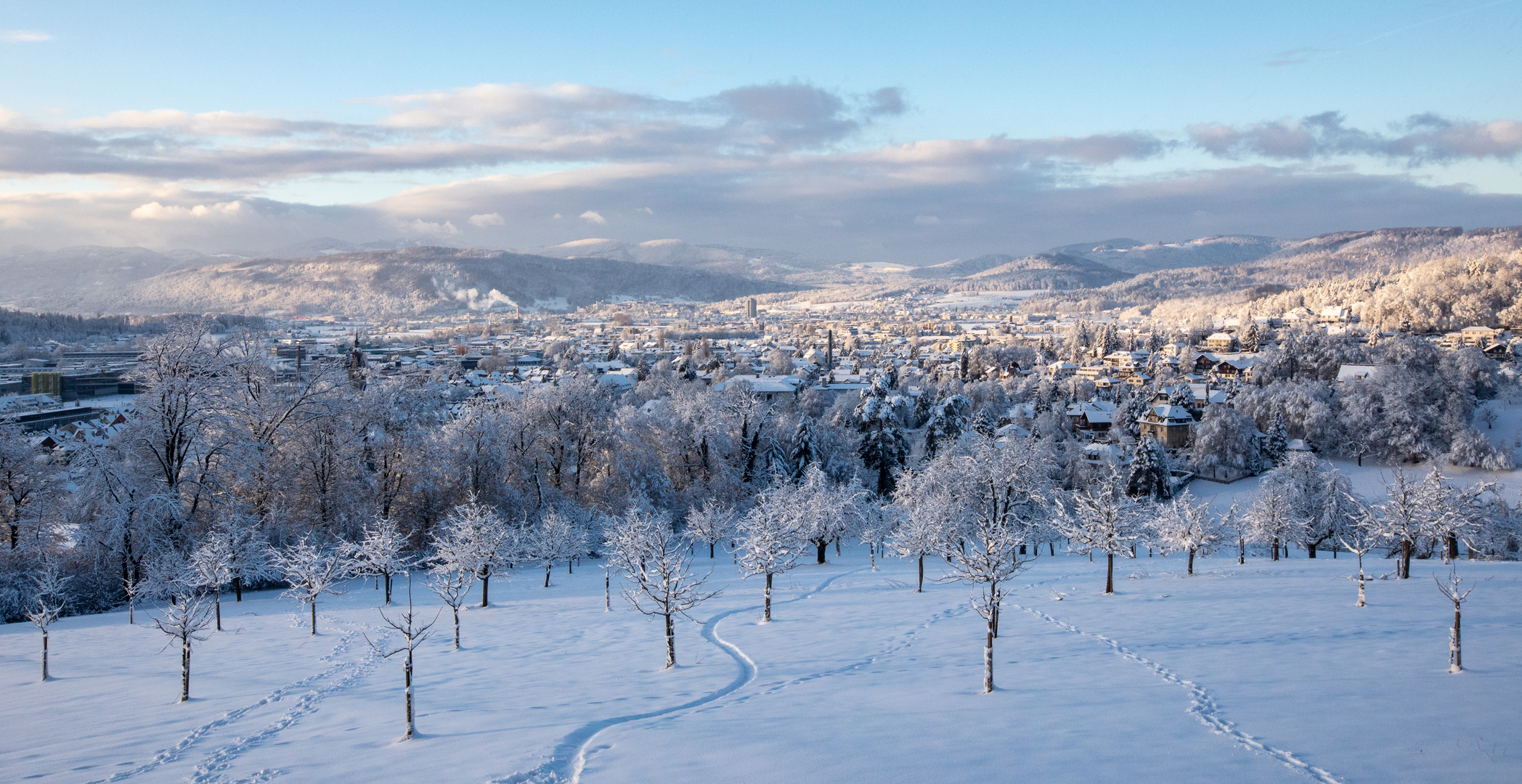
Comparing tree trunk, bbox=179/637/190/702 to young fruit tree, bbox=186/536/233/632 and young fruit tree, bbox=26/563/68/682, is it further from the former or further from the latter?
young fruit tree, bbox=186/536/233/632

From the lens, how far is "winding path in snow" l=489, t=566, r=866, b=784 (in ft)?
34.9

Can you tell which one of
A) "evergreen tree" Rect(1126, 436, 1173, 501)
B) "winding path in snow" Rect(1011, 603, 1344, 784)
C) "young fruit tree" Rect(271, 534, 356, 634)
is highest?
"winding path in snow" Rect(1011, 603, 1344, 784)

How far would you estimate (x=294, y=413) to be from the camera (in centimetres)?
2938

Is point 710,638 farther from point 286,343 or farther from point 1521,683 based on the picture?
point 286,343

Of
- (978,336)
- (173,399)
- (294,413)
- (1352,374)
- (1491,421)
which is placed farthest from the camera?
(978,336)

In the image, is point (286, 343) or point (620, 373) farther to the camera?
point (286, 343)

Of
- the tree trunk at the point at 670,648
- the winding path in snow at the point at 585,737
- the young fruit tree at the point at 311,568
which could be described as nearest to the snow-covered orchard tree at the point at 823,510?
the winding path in snow at the point at 585,737

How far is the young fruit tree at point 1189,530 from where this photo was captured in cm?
2802

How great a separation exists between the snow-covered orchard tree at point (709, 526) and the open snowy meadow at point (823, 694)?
348 inches

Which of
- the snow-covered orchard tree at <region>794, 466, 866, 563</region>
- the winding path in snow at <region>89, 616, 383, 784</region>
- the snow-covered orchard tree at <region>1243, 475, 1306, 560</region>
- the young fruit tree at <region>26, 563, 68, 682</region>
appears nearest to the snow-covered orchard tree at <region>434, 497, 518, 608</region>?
the winding path in snow at <region>89, 616, 383, 784</region>

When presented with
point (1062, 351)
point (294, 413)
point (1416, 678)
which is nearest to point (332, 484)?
point (294, 413)

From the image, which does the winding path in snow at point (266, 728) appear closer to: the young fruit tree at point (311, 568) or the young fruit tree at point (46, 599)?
the young fruit tree at point (311, 568)

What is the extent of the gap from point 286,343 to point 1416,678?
135383mm

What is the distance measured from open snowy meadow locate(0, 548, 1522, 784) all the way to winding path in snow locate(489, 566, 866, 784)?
0.16ft
